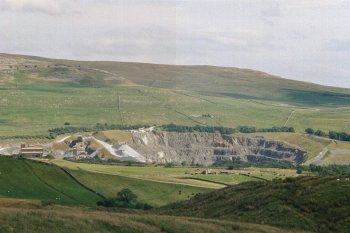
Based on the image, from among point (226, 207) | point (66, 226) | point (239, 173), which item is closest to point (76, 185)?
point (239, 173)

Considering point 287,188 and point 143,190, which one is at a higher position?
point 287,188

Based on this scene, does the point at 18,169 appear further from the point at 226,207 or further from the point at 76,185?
the point at 226,207

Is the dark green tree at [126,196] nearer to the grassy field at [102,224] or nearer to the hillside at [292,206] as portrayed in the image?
the hillside at [292,206]

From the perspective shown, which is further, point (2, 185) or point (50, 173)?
point (50, 173)

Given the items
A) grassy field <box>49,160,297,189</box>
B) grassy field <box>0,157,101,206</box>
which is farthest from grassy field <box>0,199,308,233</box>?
grassy field <box>49,160,297,189</box>

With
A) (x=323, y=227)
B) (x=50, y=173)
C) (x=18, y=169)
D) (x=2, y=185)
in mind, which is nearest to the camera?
(x=323, y=227)

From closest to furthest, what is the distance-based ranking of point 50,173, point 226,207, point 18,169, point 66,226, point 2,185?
point 66,226
point 226,207
point 2,185
point 18,169
point 50,173

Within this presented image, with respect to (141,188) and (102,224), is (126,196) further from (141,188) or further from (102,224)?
(102,224)
